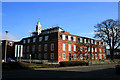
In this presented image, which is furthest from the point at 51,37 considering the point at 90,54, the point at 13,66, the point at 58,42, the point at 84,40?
the point at 13,66

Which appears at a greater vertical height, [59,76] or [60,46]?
[60,46]

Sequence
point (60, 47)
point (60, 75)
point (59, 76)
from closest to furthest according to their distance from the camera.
Answer: 1. point (59, 76)
2. point (60, 75)
3. point (60, 47)

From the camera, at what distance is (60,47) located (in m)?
42.2

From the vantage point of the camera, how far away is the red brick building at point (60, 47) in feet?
139

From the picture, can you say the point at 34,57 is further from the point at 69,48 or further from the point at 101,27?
the point at 101,27

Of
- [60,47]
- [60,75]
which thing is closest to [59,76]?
[60,75]

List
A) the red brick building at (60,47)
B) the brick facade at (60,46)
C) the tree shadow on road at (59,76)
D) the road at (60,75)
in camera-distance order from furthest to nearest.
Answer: the red brick building at (60,47) → the brick facade at (60,46) → the road at (60,75) → the tree shadow on road at (59,76)

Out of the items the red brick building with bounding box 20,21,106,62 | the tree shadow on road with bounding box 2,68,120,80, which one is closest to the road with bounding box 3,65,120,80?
the tree shadow on road with bounding box 2,68,120,80

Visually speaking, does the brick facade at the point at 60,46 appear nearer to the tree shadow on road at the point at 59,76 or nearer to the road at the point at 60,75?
the road at the point at 60,75

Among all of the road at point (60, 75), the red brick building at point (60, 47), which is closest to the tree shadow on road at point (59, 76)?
the road at point (60, 75)

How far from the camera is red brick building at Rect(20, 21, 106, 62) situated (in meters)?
42.5

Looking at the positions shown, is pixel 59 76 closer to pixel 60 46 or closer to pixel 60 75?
pixel 60 75

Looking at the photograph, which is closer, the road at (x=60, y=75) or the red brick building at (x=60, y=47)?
the road at (x=60, y=75)

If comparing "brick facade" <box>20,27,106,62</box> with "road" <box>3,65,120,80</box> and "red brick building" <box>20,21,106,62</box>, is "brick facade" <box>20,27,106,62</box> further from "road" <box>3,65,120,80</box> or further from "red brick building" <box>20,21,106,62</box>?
"road" <box>3,65,120,80</box>
